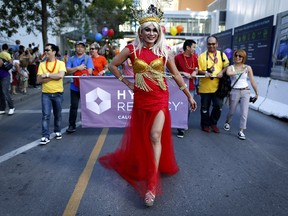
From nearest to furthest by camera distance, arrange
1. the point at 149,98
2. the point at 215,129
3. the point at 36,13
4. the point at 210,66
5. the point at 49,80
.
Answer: the point at 149,98
the point at 49,80
the point at 210,66
the point at 215,129
the point at 36,13

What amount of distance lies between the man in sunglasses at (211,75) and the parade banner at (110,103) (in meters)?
0.57

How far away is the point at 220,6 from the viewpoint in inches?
1677

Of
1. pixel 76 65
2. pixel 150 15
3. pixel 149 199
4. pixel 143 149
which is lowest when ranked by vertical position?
pixel 149 199

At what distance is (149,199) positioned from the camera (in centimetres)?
313

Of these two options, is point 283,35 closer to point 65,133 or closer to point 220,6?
point 65,133

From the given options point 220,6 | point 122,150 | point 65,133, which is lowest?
point 65,133

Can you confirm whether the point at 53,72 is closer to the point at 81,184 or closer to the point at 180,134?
the point at 81,184

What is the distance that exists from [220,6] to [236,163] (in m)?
42.2

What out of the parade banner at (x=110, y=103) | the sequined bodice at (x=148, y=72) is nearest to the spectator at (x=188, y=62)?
the parade banner at (x=110, y=103)

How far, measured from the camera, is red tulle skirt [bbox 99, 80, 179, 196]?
3428 mm

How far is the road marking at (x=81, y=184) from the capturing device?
3064mm

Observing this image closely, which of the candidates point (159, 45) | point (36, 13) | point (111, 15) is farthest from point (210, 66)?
point (111, 15)

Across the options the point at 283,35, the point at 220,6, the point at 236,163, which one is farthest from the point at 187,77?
the point at 220,6

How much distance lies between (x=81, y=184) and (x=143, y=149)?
89 centimetres
